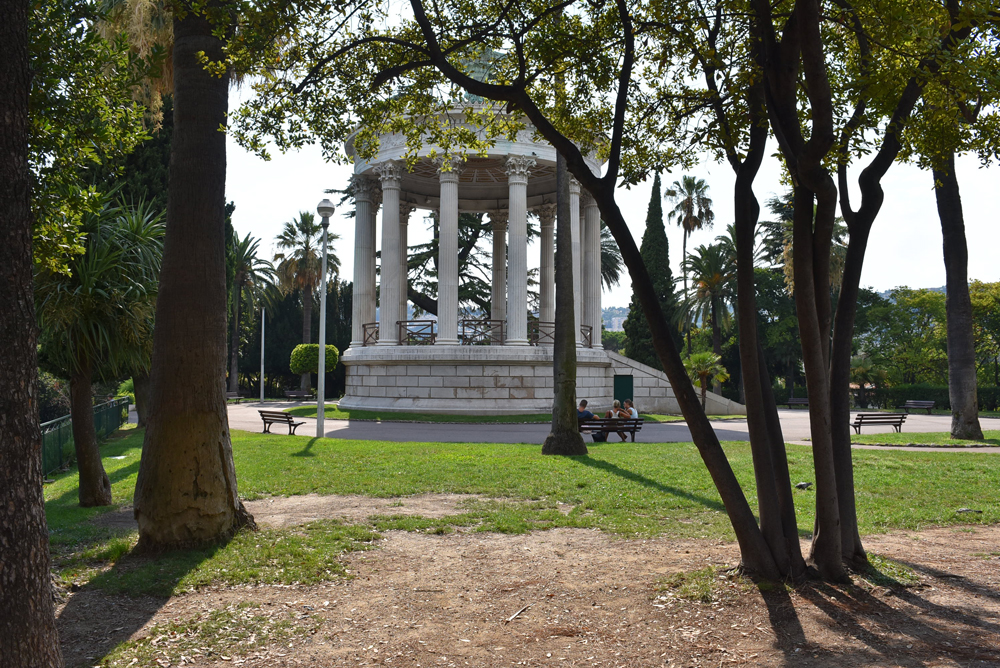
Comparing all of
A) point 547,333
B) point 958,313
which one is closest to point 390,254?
point 547,333

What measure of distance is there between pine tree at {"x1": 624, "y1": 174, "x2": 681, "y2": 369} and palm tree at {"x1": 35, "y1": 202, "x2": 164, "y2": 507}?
46051mm

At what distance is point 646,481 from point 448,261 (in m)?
23.9

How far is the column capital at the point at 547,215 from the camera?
42772 millimetres

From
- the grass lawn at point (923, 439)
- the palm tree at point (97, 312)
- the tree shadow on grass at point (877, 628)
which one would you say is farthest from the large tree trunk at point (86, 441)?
the grass lawn at point (923, 439)

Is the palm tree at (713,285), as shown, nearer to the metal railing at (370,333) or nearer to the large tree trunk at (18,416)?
the metal railing at (370,333)

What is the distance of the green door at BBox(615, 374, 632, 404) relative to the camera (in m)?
40.9

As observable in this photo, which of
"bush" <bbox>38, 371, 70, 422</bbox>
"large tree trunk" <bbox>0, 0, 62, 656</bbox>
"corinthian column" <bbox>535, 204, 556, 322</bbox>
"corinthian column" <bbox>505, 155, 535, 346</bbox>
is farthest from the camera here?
"corinthian column" <bbox>535, 204, 556, 322</bbox>

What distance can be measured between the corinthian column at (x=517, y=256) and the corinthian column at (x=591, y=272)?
16.8 feet

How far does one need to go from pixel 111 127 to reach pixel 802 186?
816 cm

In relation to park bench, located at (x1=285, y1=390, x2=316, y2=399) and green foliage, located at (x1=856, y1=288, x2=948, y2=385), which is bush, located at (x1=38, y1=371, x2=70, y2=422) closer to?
park bench, located at (x1=285, y1=390, x2=316, y2=399)

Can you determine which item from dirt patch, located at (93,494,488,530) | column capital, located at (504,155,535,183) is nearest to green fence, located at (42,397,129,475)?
dirt patch, located at (93,494,488,530)

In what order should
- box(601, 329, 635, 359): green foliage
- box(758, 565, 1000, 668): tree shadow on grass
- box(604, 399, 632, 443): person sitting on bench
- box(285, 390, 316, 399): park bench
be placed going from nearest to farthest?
box(758, 565, 1000, 668): tree shadow on grass, box(604, 399, 632, 443): person sitting on bench, box(285, 390, 316, 399): park bench, box(601, 329, 635, 359): green foliage

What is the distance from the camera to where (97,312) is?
1073 centimetres

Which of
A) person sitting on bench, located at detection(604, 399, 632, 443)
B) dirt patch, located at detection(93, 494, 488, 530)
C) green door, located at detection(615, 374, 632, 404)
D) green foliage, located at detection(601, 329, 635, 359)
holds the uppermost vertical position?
green foliage, located at detection(601, 329, 635, 359)
